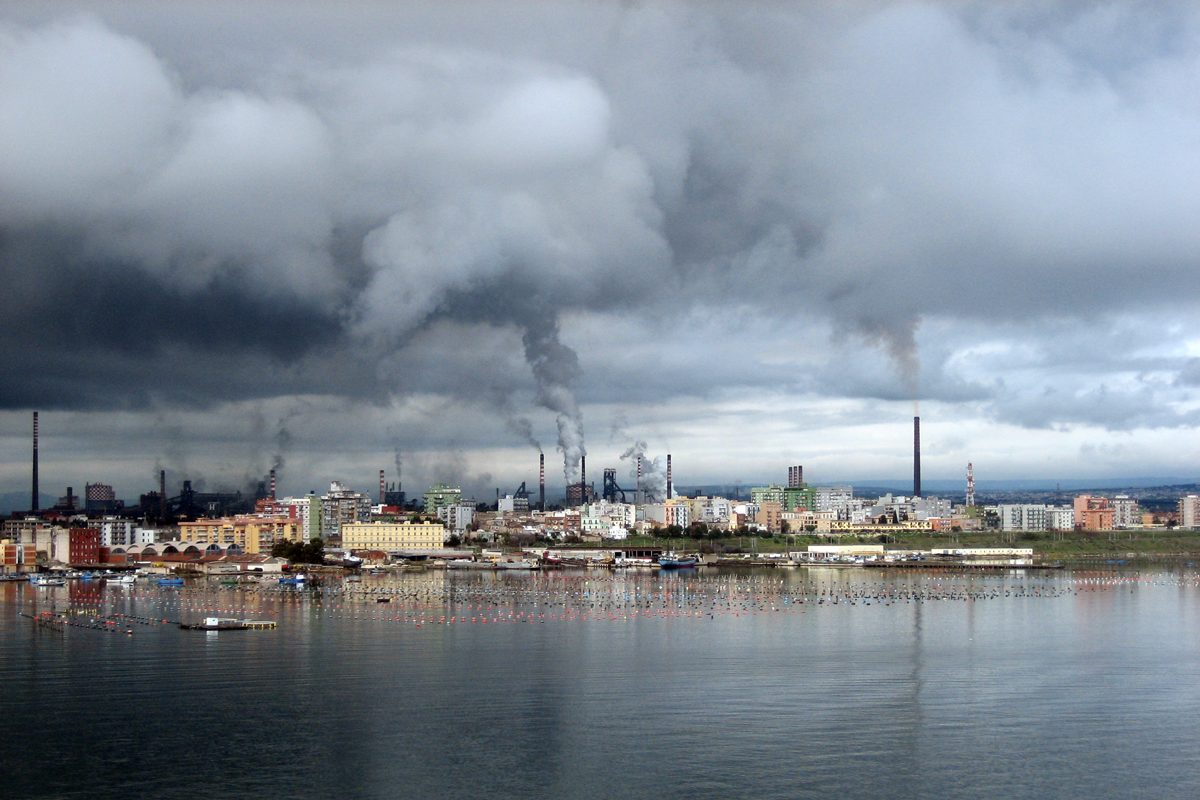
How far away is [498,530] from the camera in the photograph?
109 meters

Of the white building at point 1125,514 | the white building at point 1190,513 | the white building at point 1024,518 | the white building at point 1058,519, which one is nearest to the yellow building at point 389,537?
the white building at point 1024,518

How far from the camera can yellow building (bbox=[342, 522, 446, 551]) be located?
90.6 m

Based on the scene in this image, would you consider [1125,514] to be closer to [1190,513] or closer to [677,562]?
[1190,513]

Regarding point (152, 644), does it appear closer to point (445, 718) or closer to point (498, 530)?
point (445, 718)

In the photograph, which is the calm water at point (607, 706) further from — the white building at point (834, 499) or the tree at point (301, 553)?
the white building at point (834, 499)

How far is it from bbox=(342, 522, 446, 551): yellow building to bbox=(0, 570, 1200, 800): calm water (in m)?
50.4

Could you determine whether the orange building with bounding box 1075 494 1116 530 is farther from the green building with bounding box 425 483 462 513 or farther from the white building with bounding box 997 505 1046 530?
the green building with bounding box 425 483 462 513

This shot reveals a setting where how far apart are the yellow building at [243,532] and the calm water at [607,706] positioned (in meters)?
43.2

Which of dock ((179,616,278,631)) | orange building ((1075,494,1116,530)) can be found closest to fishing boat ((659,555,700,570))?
dock ((179,616,278,631))

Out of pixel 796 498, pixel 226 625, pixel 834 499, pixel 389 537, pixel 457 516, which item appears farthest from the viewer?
pixel 834 499

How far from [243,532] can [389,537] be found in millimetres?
11477

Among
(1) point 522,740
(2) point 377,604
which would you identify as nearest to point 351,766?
(1) point 522,740

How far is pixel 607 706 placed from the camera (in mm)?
21891

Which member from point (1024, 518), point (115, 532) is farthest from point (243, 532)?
point (1024, 518)
